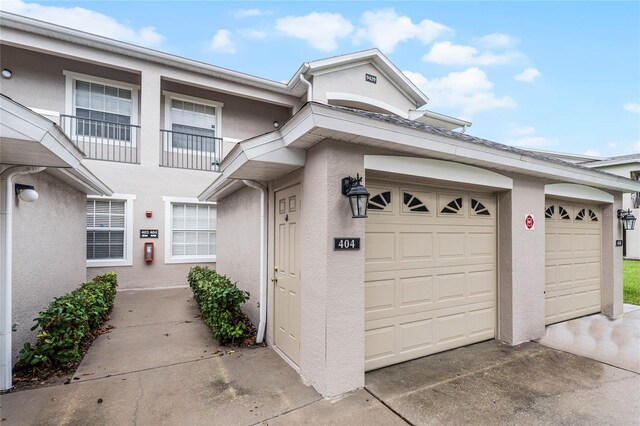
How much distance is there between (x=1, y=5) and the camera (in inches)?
288

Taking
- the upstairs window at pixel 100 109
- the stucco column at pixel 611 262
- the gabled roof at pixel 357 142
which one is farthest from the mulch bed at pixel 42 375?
the stucco column at pixel 611 262

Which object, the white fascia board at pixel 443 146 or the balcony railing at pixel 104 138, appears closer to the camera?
the white fascia board at pixel 443 146

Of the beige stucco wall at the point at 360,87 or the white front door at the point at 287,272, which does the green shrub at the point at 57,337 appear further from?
the beige stucco wall at the point at 360,87

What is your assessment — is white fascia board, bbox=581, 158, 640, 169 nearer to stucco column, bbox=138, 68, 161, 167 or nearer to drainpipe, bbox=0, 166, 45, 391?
stucco column, bbox=138, 68, 161, 167

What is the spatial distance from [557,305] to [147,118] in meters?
11.3

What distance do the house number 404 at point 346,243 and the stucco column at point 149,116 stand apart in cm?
830

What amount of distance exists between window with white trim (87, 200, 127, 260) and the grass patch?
14.2 m

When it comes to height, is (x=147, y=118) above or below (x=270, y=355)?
above

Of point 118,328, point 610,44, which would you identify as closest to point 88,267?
point 118,328

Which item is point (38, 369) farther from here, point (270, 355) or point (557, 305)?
point (557, 305)

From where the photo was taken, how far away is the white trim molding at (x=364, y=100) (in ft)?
33.8

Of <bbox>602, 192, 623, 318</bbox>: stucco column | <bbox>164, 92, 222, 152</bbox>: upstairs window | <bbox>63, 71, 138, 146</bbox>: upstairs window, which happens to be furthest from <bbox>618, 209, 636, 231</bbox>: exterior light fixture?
<bbox>63, 71, 138, 146</bbox>: upstairs window

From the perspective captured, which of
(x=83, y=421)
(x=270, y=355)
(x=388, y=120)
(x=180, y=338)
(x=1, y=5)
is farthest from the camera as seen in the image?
(x=1, y=5)

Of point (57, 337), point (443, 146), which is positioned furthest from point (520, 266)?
point (57, 337)
